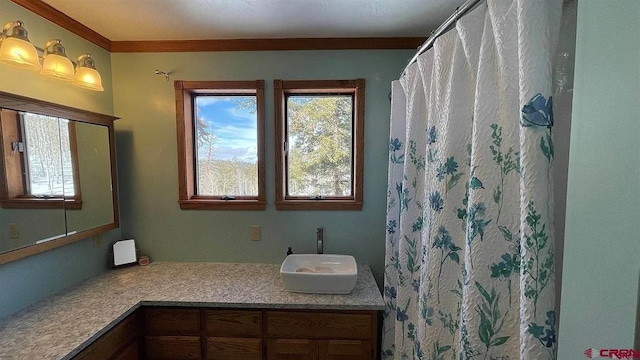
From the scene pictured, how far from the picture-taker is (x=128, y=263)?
6.19ft

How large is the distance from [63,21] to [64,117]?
602 mm

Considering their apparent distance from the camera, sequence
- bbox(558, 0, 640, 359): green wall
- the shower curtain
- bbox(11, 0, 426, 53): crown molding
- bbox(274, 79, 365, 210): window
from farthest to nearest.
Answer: bbox(274, 79, 365, 210): window
bbox(11, 0, 426, 53): crown molding
the shower curtain
bbox(558, 0, 640, 359): green wall

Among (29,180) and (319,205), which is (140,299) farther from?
(319,205)

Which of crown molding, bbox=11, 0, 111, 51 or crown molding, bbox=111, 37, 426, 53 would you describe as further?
crown molding, bbox=111, 37, 426, 53

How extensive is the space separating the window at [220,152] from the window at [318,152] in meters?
0.23

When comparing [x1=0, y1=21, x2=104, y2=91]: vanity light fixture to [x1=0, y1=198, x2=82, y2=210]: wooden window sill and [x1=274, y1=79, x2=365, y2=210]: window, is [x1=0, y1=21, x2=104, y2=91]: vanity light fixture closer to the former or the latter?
[x1=0, y1=198, x2=82, y2=210]: wooden window sill

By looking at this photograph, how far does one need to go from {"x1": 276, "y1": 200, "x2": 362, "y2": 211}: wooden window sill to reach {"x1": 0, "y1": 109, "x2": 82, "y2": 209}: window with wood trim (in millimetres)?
1273

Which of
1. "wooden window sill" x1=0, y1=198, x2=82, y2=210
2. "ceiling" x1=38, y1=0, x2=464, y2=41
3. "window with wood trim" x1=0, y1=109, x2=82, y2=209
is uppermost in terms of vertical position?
"ceiling" x1=38, y1=0, x2=464, y2=41

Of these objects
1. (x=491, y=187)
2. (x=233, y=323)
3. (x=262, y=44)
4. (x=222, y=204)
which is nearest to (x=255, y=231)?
(x=222, y=204)

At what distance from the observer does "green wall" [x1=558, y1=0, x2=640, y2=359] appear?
Result: 365mm

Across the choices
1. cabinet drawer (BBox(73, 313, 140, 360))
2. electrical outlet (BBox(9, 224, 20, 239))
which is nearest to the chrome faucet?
cabinet drawer (BBox(73, 313, 140, 360))

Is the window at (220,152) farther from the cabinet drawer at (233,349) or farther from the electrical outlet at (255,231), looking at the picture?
the cabinet drawer at (233,349)

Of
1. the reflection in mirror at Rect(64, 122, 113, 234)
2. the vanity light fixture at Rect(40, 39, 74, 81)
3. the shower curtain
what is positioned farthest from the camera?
the reflection in mirror at Rect(64, 122, 113, 234)

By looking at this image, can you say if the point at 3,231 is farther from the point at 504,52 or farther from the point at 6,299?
the point at 504,52
